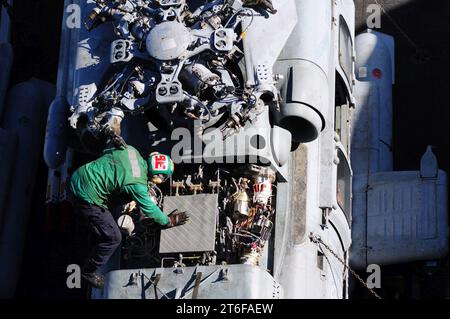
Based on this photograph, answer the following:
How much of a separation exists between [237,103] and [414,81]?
8.52 metres

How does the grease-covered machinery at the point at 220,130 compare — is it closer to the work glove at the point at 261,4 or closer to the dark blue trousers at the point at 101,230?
the work glove at the point at 261,4

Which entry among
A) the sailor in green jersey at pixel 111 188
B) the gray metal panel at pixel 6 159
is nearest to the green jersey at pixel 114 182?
the sailor in green jersey at pixel 111 188

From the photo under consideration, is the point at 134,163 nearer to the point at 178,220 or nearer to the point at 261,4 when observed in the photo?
the point at 178,220

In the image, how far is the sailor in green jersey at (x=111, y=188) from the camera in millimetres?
21375

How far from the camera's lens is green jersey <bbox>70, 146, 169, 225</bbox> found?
2136cm

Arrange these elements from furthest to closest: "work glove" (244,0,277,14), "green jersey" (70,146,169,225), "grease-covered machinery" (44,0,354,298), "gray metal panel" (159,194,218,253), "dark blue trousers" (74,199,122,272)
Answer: "work glove" (244,0,277,14) → "grease-covered machinery" (44,0,354,298) → "gray metal panel" (159,194,218,253) → "dark blue trousers" (74,199,122,272) → "green jersey" (70,146,169,225)

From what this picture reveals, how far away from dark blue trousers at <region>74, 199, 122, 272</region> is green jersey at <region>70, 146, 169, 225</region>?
0.11 metres

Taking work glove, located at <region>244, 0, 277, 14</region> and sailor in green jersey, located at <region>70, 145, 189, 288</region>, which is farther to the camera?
work glove, located at <region>244, 0, 277, 14</region>

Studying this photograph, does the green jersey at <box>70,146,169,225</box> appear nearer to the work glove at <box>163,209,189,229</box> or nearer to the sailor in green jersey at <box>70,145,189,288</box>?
the sailor in green jersey at <box>70,145,189,288</box>

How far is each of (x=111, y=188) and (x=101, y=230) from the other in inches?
23.8

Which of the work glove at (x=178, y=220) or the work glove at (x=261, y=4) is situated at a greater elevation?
the work glove at (x=261, y=4)

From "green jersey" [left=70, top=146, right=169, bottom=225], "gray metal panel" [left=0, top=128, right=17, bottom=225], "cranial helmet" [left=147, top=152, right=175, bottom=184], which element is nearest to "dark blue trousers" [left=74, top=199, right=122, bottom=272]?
"green jersey" [left=70, top=146, right=169, bottom=225]

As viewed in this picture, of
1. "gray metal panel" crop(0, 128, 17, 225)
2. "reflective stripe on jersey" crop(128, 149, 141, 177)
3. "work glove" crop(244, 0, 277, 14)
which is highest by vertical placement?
"work glove" crop(244, 0, 277, 14)
